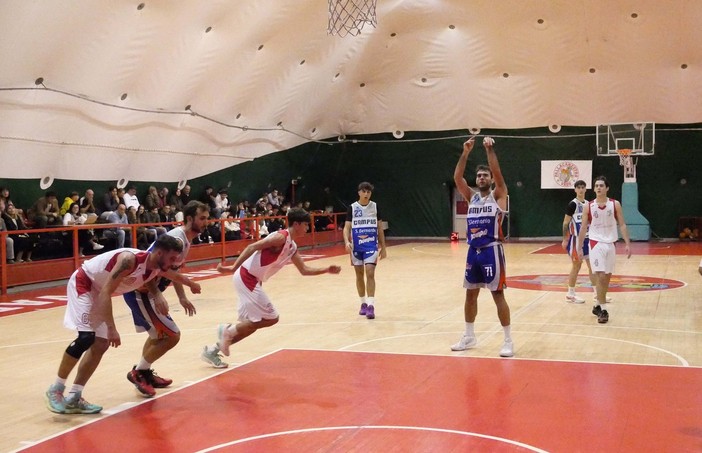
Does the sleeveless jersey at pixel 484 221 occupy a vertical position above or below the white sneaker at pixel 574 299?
above

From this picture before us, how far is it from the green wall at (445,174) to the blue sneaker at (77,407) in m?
18.8

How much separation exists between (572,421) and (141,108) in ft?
52.7

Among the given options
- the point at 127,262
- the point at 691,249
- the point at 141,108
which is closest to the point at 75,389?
the point at 127,262

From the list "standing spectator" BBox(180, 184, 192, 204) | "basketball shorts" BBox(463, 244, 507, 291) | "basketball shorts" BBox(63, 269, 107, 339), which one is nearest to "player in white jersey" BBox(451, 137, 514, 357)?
"basketball shorts" BBox(463, 244, 507, 291)

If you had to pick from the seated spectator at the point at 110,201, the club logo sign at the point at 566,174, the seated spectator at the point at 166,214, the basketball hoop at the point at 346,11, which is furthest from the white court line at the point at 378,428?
the club logo sign at the point at 566,174

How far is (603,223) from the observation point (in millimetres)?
10680

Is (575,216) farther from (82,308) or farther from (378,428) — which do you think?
(82,308)

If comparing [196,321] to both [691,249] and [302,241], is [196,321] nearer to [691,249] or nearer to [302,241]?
[302,241]

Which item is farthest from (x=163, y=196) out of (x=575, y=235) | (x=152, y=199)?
(x=575, y=235)

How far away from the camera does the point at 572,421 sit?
577 centimetres

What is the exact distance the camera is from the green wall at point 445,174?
28.1 m

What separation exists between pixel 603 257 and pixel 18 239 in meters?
10.9

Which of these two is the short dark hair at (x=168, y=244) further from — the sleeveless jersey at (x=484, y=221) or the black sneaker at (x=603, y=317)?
the black sneaker at (x=603, y=317)

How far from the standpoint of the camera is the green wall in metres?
28.1
